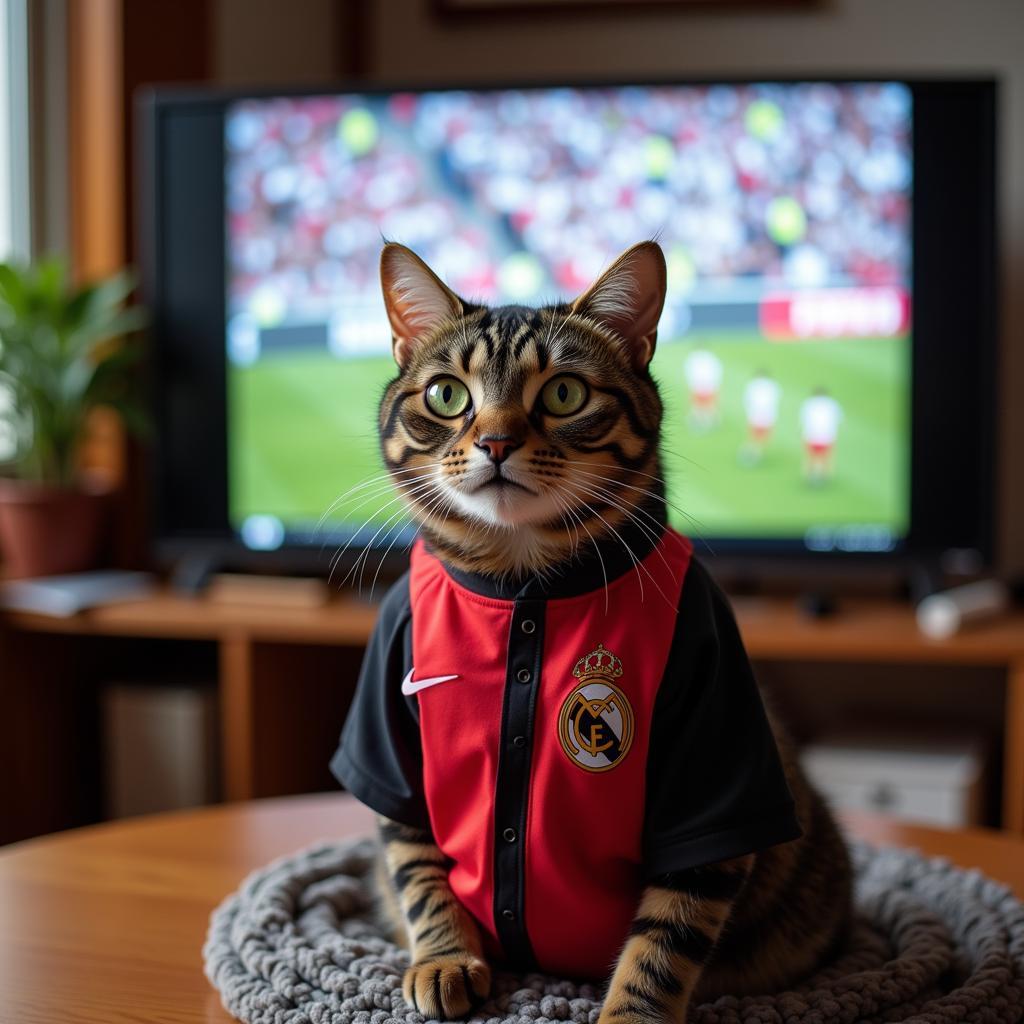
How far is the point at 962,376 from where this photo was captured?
6.09ft

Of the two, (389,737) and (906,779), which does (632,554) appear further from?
(906,779)

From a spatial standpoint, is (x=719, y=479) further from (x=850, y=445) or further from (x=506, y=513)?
(x=506, y=513)

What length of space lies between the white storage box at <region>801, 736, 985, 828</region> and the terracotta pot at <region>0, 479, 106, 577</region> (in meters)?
1.24

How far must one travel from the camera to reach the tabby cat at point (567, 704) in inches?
28.7

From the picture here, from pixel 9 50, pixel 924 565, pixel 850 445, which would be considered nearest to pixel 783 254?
pixel 850 445

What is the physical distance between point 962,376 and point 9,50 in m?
1.68

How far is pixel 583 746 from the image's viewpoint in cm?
73

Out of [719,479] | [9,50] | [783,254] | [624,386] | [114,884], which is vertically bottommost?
[114,884]

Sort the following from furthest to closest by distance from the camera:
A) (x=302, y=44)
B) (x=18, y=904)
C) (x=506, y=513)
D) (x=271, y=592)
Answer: (x=302, y=44), (x=271, y=592), (x=18, y=904), (x=506, y=513)

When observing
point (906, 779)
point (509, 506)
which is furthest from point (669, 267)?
point (509, 506)

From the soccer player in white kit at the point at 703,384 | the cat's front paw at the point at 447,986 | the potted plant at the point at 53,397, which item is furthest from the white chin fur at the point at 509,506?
the potted plant at the point at 53,397

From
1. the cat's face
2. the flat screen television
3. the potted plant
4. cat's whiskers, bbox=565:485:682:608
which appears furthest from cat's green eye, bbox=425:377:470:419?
the potted plant

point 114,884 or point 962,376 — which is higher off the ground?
point 962,376

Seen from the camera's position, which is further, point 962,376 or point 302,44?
point 302,44
